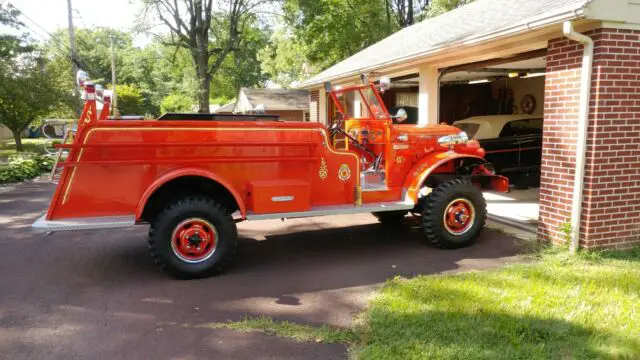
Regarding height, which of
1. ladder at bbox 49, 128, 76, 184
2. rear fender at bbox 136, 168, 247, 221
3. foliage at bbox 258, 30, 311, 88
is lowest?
rear fender at bbox 136, 168, 247, 221

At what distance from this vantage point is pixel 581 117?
5.15m

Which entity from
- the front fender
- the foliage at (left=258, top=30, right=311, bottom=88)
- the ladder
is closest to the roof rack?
the ladder

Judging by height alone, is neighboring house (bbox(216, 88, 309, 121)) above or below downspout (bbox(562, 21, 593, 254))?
above

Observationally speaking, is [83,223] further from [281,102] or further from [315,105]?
[281,102]

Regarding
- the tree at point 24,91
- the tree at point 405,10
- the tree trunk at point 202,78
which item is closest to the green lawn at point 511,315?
the tree at point 24,91

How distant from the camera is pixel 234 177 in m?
4.97

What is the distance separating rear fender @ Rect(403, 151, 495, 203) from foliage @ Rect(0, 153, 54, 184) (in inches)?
467

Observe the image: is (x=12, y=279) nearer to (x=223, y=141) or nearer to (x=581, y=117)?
(x=223, y=141)

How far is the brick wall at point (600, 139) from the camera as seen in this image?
5074 millimetres

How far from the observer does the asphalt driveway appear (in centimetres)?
346

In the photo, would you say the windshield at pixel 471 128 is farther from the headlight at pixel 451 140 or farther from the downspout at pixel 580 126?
the downspout at pixel 580 126

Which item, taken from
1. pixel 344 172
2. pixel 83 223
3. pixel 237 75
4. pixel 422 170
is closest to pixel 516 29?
pixel 422 170

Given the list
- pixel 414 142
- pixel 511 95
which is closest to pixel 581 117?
pixel 414 142

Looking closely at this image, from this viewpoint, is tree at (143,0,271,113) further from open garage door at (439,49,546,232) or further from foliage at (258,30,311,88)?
open garage door at (439,49,546,232)
